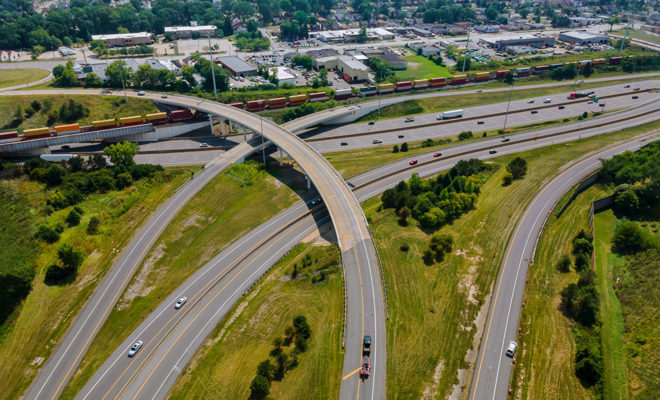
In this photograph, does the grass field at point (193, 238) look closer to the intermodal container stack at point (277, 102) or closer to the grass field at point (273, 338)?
Result: the grass field at point (273, 338)

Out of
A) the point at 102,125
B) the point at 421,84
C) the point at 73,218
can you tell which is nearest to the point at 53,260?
the point at 73,218

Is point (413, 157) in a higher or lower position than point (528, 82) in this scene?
lower

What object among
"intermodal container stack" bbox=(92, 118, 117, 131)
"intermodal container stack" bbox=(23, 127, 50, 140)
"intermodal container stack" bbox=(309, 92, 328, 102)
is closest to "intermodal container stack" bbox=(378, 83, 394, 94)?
"intermodal container stack" bbox=(309, 92, 328, 102)

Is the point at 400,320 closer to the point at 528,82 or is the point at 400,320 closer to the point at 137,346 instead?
the point at 137,346

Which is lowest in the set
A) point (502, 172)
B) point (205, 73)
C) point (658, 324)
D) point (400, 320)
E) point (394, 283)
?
point (400, 320)

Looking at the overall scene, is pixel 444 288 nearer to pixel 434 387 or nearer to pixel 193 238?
pixel 434 387

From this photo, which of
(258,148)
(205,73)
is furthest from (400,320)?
(205,73)
